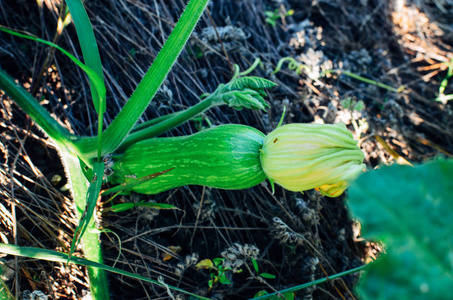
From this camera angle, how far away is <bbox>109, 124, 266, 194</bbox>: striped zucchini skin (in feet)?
4.55

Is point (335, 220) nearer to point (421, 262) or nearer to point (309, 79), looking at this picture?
point (309, 79)

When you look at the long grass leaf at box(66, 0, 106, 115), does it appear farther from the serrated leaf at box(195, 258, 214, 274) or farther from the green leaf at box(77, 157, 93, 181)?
the serrated leaf at box(195, 258, 214, 274)

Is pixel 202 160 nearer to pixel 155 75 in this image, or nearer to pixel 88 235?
pixel 155 75

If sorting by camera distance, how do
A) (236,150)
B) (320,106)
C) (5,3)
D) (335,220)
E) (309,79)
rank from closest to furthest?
(236,150) → (5,3) → (335,220) → (320,106) → (309,79)

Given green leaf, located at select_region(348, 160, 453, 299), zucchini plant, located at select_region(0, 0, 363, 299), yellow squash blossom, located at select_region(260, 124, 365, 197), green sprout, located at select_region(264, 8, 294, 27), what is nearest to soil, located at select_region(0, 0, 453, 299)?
green sprout, located at select_region(264, 8, 294, 27)

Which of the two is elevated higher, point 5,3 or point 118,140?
point 5,3

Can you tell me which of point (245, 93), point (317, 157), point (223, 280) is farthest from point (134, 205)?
point (317, 157)

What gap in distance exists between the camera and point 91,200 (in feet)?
3.88

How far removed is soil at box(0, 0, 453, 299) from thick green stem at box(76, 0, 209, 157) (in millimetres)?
369

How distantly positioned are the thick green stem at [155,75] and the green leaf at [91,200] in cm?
12

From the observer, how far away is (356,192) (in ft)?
1.98

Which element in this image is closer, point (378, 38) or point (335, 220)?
point (335, 220)

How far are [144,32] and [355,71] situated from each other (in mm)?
1402

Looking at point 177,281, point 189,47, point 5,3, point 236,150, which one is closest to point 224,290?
point 177,281
